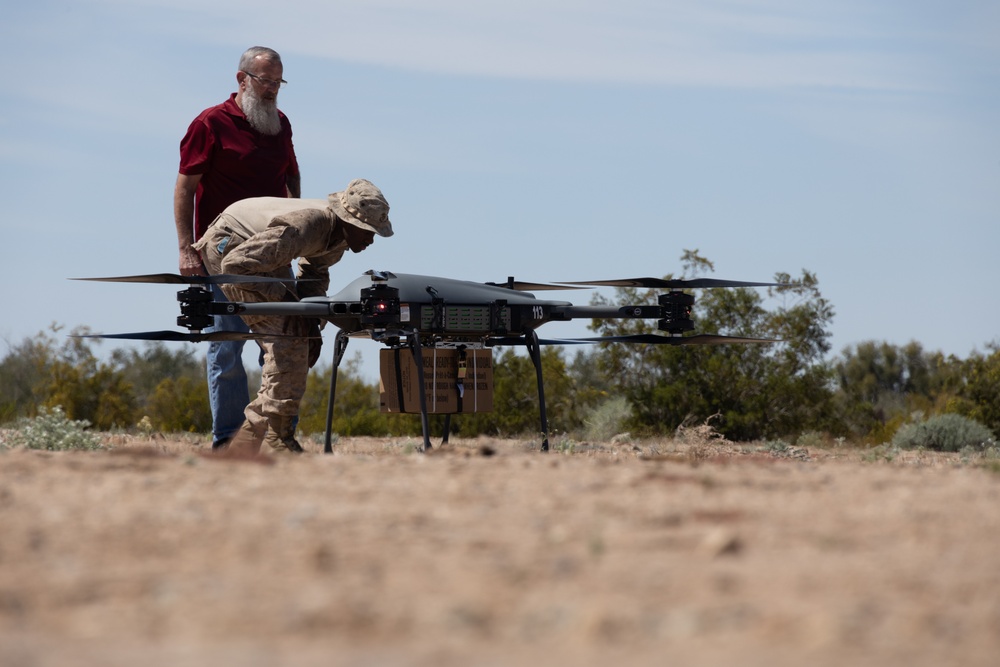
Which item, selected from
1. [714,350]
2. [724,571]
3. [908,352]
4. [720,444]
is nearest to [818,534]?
[724,571]

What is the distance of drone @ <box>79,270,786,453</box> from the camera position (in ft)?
27.1

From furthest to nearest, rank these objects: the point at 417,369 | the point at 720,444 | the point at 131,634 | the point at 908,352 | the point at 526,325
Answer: the point at 908,352 → the point at 720,444 → the point at 526,325 → the point at 417,369 → the point at 131,634

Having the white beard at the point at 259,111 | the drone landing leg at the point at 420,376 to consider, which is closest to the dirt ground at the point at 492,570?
the drone landing leg at the point at 420,376

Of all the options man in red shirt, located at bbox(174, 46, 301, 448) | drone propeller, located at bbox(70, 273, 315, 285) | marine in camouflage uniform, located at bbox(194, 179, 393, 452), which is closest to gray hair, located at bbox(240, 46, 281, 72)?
man in red shirt, located at bbox(174, 46, 301, 448)

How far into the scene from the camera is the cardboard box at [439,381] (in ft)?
28.2

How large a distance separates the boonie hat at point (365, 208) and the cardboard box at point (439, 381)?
952mm

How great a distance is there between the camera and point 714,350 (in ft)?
55.6

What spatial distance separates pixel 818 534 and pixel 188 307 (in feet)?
17.1

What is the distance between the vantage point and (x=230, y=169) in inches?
408

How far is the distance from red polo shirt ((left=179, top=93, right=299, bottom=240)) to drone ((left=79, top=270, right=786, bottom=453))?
1.46 metres

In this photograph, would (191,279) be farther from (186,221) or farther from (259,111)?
(259,111)

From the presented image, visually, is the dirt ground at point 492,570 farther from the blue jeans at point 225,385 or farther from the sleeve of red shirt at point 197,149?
the sleeve of red shirt at point 197,149

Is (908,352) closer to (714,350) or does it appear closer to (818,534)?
(714,350)

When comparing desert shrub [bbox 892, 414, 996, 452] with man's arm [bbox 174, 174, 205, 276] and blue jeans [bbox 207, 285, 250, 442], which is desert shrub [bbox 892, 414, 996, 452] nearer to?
blue jeans [bbox 207, 285, 250, 442]
